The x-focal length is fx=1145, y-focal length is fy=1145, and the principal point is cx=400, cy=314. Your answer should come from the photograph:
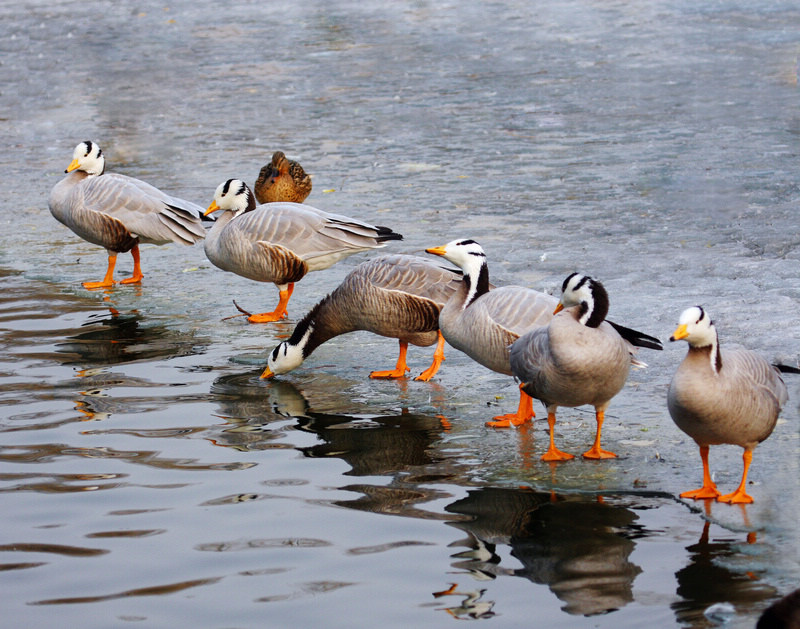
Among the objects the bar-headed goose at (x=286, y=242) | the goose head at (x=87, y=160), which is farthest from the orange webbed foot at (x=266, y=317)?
the goose head at (x=87, y=160)

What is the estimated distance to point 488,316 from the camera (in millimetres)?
7105

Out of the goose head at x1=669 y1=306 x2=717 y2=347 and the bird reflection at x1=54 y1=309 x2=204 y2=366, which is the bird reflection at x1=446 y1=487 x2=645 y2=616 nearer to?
the goose head at x1=669 y1=306 x2=717 y2=347

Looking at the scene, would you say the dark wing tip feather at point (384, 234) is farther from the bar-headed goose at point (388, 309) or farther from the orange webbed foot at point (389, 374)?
the orange webbed foot at point (389, 374)

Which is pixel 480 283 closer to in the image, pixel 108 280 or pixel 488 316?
pixel 488 316

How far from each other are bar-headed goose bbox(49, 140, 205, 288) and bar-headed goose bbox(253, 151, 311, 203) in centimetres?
179

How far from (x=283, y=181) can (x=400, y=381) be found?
514cm

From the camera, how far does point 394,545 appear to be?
17.5 ft

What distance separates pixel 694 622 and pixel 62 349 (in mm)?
5806

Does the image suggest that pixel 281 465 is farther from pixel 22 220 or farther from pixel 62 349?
pixel 22 220

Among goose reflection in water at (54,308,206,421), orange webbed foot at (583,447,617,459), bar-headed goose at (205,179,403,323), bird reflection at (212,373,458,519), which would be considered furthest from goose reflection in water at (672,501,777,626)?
bar-headed goose at (205,179,403,323)

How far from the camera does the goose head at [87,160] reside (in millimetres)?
11469

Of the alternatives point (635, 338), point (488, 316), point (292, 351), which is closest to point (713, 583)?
point (635, 338)

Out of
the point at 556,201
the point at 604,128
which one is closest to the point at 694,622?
the point at 556,201

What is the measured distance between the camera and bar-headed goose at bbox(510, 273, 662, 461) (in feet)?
20.3
